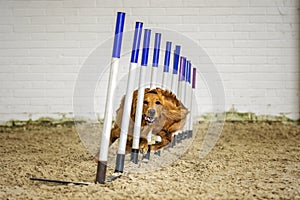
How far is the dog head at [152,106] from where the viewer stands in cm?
249

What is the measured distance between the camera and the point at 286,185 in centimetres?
218

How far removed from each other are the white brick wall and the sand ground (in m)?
1.09

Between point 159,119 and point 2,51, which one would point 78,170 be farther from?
point 2,51

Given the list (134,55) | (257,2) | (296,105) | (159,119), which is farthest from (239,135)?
(134,55)

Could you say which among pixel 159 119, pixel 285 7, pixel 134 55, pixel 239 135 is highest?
pixel 285 7

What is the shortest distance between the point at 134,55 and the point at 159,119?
18.1 inches

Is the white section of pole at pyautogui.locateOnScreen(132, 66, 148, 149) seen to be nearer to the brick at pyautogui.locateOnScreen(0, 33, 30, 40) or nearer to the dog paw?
the dog paw

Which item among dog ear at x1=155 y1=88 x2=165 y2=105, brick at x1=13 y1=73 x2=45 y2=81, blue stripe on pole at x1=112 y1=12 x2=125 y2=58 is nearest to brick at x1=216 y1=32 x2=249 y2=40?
brick at x1=13 y1=73 x2=45 y2=81

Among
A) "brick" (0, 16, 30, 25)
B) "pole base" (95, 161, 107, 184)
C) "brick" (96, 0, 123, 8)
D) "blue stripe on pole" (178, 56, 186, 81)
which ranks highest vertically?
"brick" (96, 0, 123, 8)

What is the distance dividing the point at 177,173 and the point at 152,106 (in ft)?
1.21

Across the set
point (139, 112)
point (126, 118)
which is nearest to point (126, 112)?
point (126, 118)

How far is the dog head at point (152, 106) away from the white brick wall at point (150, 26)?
2815mm

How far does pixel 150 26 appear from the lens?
17.2ft

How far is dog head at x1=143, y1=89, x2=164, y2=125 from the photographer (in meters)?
2.49
